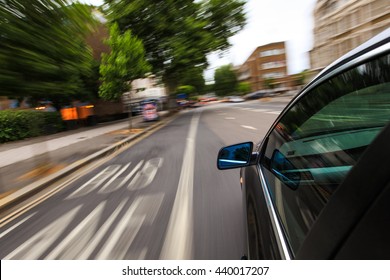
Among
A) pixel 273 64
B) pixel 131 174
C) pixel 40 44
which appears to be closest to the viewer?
pixel 40 44

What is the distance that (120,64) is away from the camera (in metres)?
18.4

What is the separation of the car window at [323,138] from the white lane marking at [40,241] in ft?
8.71

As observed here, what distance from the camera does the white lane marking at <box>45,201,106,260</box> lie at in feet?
9.53

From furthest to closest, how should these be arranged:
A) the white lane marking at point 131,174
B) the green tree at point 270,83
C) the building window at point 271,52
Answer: the building window at point 271,52, the green tree at point 270,83, the white lane marking at point 131,174

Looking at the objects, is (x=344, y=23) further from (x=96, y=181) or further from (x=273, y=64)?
(x=273, y=64)

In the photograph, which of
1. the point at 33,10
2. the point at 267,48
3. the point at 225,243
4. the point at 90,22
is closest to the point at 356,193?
the point at 225,243

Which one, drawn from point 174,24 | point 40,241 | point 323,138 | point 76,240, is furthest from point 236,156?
point 174,24

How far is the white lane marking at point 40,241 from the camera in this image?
303 centimetres

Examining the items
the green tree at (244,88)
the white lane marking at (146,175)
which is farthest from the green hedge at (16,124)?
the green tree at (244,88)

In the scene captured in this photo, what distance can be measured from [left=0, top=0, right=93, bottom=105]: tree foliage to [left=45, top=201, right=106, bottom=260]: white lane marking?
3.23 metres

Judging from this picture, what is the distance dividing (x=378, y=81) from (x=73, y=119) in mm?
24291

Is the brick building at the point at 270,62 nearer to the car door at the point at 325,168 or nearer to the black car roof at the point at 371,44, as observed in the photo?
the car door at the point at 325,168

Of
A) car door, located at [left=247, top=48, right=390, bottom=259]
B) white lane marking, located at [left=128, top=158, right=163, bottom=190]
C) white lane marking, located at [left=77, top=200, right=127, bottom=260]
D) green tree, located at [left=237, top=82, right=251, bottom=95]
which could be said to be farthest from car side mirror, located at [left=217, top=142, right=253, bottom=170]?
green tree, located at [left=237, top=82, right=251, bottom=95]

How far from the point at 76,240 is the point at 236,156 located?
83.6 inches
